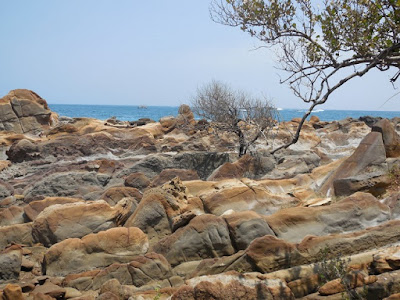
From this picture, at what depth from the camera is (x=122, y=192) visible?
17.0m

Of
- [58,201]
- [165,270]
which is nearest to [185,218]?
[165,270]

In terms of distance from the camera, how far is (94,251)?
42.3ft

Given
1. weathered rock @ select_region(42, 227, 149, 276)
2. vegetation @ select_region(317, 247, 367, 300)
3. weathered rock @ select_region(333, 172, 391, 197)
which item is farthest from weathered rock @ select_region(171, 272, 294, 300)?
weathered rock @ select_region(333, 172, 391, 197)

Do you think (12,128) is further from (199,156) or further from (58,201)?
(58,201)

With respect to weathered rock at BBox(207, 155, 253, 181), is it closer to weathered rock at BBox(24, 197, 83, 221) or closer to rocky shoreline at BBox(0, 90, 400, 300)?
rocky shoreline at BBox(0, 90, 400, 300)

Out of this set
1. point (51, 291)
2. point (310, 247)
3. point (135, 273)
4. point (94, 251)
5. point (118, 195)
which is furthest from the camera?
point (118, 195)

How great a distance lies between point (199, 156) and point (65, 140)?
10397mm

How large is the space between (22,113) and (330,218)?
1374 inches

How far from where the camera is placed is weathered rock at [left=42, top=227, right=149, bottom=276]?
1262cm

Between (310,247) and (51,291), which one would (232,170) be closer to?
(310,247)

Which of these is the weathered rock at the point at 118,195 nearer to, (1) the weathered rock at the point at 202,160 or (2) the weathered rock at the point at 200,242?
(2) the weathered rock at the point at 200,242

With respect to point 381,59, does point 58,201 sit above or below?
below

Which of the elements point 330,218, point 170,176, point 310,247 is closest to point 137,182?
point 170,176

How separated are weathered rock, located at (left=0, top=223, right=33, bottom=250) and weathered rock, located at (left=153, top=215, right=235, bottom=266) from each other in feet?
16.4
